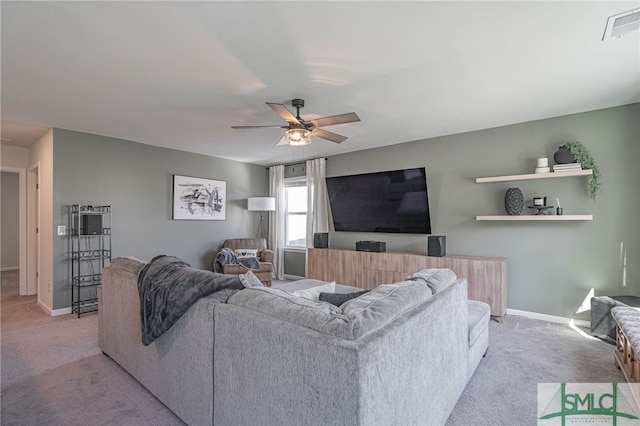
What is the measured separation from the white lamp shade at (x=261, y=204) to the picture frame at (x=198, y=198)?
0.52 metres

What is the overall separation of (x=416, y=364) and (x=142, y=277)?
184cm

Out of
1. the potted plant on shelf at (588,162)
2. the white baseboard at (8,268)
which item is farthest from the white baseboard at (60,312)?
the potted plant on shelf at (588,162)

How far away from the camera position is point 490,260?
373cm

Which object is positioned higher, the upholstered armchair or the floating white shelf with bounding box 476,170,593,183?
the floating white shelf with bounding box 476,170,593,183

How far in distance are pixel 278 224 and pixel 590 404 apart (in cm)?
524

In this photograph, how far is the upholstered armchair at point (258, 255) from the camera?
4.93 metres

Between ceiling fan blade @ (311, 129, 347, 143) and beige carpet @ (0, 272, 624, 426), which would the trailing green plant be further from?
ceiling fan blade @ (311, 129, 347, 143)

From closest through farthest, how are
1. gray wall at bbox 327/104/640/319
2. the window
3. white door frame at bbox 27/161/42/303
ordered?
gray wall at bbox 327/104/640/319 → white door frame at bbox 27/161/42/303 → the window

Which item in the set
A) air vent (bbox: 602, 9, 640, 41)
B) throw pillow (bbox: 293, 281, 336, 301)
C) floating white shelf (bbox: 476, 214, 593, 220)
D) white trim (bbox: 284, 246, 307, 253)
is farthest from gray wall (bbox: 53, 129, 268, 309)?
air vent (bbox: 602, 9, 640, 41)

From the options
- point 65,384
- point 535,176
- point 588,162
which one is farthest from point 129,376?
point 588,162

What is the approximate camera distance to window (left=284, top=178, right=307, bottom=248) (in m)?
6.33

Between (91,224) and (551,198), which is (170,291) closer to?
(91,224)

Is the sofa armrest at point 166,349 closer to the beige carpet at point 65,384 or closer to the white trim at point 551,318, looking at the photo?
the beige carpet at point 65,384

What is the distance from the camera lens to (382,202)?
16.1 ft
